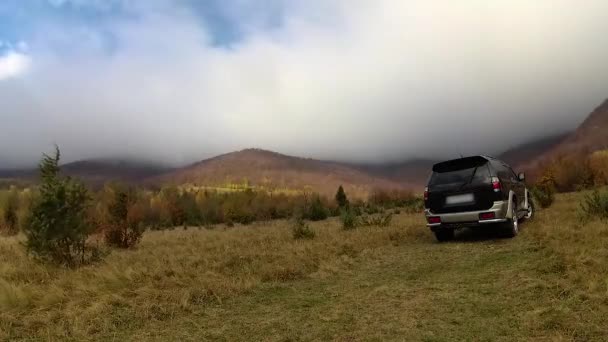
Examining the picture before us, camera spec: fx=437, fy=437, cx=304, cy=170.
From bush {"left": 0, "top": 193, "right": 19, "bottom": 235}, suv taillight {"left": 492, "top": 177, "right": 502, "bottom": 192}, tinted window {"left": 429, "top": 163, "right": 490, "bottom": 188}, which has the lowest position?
bush {"left": 0, "top": 193, "right": 19, "bottom": 235}

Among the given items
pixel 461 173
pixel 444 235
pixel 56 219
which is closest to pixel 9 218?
pixel 56 219

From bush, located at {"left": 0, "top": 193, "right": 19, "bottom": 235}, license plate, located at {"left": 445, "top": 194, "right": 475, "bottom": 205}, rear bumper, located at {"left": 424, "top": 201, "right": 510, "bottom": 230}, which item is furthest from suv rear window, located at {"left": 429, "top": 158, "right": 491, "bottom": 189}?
bush, located at {"left": 0, "top": 193, "right": 19, "bottom": 235}

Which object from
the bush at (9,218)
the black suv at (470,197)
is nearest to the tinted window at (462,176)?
the black suv at (470,197)

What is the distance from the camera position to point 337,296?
6.64 m

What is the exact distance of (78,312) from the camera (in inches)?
248

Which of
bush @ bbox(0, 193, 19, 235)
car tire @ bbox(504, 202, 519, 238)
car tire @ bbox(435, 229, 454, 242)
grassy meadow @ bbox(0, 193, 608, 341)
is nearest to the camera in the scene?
grassy meadow @ bbox(0, 193, 608, 341)

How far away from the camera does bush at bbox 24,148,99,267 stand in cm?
1026

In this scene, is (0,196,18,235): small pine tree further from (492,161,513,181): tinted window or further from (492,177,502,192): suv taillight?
(492,177,502,192): suv taillight

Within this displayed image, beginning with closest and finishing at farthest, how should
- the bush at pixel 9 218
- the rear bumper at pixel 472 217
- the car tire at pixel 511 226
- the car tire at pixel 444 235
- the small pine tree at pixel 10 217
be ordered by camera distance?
the rear bumper at pixel 472 217
the car tire at pixel 511 226
the car tire at pixel 444 235
the bush at pixel 9 218
the small pine tree at pixel 10 217

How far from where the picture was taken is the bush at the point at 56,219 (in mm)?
10258

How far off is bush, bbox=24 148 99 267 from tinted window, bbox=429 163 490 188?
876cm

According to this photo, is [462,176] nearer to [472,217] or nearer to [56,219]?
[472,217]

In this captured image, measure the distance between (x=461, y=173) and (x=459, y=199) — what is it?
28.0 inches

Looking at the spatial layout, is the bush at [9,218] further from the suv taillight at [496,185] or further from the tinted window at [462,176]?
the suv taillight at [496,185]
